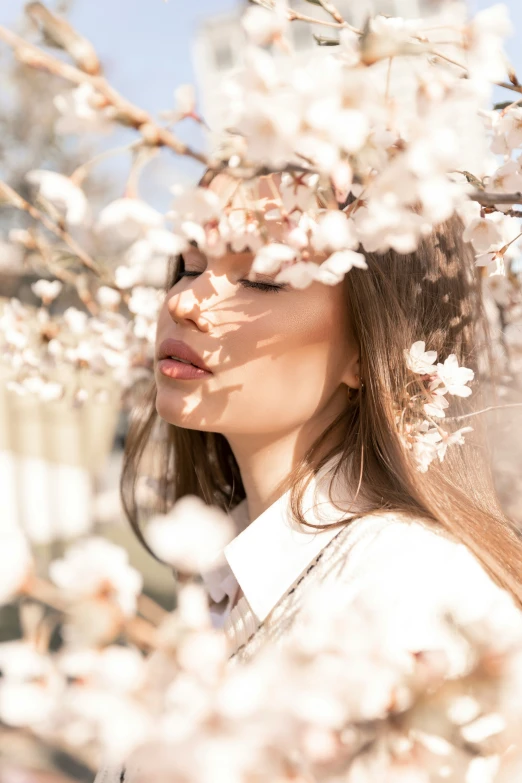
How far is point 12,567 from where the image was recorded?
1.46ft

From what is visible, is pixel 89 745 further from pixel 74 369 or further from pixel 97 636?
pixel 74 369

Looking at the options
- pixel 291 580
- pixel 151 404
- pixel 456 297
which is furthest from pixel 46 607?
pixel 151 404

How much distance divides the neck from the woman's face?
0.07m

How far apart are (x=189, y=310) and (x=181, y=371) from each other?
95mm

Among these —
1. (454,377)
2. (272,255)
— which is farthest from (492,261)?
(272,255)

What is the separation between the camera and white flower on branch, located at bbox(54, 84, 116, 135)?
1.63 feet

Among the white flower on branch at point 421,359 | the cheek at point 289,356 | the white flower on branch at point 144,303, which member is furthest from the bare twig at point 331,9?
the white flower on branch at point 144,303

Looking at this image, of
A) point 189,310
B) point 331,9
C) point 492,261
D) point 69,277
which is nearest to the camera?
point 331,9

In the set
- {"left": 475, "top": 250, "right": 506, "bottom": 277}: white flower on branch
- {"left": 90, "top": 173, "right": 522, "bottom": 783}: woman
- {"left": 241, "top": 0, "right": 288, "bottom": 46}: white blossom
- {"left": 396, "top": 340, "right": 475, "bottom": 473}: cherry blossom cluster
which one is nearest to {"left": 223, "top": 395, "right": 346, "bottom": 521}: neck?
{"left": 90, "top": 173, "right": 522, "bottom": 783}: woman

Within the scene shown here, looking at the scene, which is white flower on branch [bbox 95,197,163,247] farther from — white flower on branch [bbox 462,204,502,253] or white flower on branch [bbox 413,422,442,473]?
white flower on branch [bbox 413,422,442,473]

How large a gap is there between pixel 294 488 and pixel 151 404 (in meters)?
0.66

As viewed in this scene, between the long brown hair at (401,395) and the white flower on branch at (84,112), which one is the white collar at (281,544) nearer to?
the long brown hair at (401,395)

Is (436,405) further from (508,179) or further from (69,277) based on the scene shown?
(69,277)

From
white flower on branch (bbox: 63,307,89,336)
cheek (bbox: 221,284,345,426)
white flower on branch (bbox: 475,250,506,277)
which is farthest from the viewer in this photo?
white flower on branch (bbox: 63,307,89,336)
